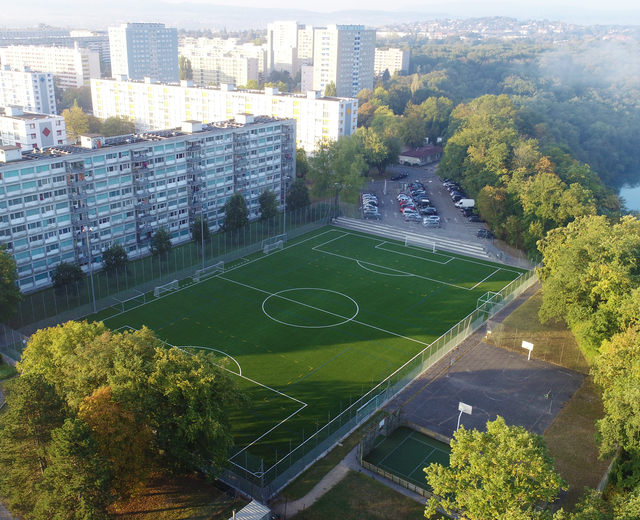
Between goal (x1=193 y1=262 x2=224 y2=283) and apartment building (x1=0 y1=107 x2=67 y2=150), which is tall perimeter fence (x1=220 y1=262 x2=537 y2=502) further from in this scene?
apartment building (x1=0 y1=107 x2=67 y2=150)

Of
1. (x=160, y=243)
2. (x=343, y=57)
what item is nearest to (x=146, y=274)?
(x=160, y=243)

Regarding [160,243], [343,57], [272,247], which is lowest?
[272,247]

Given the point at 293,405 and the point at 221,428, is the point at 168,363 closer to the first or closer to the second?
the point at 221,428

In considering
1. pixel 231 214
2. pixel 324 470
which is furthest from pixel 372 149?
pixel 324 470

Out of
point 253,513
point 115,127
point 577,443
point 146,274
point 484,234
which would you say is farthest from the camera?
point 115,127

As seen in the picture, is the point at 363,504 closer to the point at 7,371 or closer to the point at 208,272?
the point at 7,371

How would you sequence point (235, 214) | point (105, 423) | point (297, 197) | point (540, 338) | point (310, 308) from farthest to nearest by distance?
point (297, 197), point (235, 214), point (310, 308), point (540, 338), point (105, 423)
